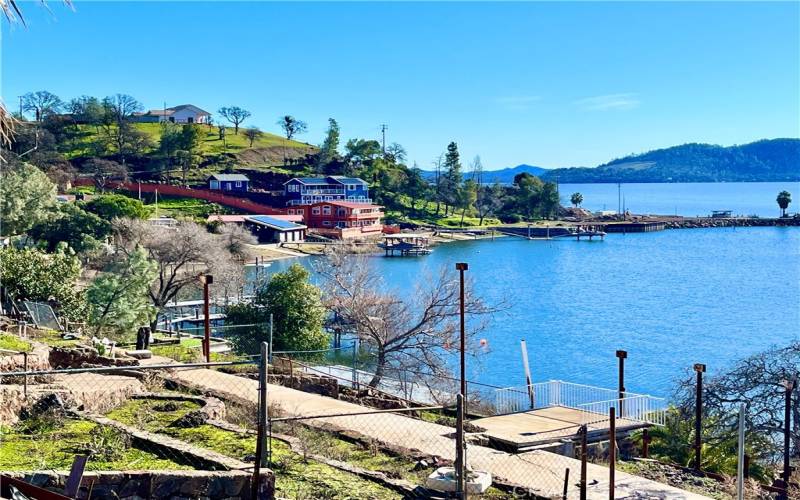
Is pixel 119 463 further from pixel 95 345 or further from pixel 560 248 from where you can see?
pixel 560 248

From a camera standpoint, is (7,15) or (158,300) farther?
(158,300)

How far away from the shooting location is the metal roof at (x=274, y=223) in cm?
8739

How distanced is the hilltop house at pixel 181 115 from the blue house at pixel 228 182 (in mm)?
41800

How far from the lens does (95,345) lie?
17.2 m

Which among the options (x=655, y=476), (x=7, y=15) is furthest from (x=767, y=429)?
(x=7, y=15)

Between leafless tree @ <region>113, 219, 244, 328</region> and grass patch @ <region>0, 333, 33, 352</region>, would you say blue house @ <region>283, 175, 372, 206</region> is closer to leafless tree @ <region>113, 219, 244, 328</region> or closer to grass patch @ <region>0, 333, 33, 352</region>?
leafless tree @ <region>113, 219, 244, 328</region>

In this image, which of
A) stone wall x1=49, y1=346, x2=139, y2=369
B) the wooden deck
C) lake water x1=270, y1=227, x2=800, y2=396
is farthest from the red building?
stone wall x1=49, y1=346, x2=139, y2=369

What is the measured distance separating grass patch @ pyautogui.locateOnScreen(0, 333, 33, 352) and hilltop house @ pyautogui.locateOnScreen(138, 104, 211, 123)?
133117 millimetres

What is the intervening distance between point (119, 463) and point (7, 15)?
515 cm

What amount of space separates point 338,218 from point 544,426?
82.7 m

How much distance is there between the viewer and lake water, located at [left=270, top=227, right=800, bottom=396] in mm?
36750

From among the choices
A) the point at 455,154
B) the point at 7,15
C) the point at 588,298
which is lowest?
the point at 588,298

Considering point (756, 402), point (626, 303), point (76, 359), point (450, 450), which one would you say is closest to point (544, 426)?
point (450, 450)

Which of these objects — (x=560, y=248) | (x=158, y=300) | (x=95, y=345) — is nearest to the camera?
(x=95, y=345)
